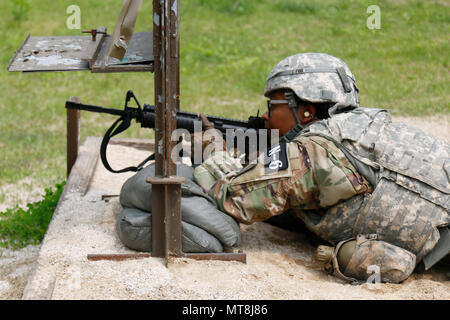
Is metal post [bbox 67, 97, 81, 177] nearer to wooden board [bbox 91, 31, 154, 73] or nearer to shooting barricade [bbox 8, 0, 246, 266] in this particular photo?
shooting barricade [bbox 8, 0, 246, 266]

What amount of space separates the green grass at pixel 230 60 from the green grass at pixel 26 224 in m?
1.18

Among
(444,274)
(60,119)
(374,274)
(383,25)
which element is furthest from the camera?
(383,25)

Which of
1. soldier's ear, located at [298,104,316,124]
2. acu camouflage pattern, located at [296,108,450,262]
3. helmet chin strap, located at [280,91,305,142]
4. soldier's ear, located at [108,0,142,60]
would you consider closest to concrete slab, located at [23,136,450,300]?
acu camouflage pattern, located at [296,108,450,262]

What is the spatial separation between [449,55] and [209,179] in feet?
25.1

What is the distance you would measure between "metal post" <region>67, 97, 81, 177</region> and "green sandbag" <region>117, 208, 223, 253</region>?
2021 mm

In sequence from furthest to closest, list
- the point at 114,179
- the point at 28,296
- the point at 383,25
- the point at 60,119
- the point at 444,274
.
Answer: the point at 383,25, the point at 60,119, the point at 114,179, the point at 444,274, the point at 28,296

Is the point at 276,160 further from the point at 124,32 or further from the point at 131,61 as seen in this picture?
the point at 124,32

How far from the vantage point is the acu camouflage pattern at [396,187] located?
3479mm

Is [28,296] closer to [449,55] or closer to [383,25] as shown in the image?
[449,55]

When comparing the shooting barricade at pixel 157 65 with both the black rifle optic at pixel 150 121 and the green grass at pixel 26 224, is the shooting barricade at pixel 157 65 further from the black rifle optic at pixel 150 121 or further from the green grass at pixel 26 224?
the green grass at pixel 26 224

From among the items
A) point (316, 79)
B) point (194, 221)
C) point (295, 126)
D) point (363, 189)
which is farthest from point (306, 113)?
point (194, 221)

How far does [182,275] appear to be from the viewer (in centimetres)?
340

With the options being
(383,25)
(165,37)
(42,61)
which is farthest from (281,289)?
(383,25)

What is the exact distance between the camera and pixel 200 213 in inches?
143
